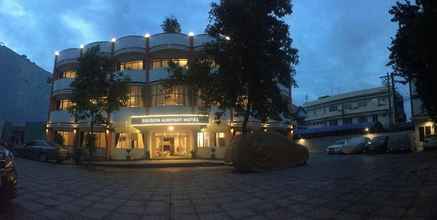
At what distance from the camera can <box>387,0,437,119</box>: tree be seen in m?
11.4

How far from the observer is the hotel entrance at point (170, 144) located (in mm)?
28141

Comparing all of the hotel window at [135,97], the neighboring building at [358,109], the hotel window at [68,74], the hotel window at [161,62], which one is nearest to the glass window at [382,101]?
the neighboring building at [358,109]

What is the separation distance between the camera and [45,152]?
76.0 ft

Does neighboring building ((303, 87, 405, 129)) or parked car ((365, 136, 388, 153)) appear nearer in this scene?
parked car ((365, 136, 388, 153))

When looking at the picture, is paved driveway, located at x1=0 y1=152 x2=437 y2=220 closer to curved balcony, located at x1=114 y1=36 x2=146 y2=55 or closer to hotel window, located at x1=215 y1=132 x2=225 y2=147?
hotel window, located at x1=215 y1=132 x2=225 y2=147

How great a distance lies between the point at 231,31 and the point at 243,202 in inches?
505

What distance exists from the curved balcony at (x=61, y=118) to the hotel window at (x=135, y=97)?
624cm

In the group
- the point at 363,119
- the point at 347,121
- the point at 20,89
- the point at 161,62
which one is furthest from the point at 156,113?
the point at 347,121

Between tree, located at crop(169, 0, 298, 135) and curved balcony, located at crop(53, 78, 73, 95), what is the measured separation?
15825 millimetres

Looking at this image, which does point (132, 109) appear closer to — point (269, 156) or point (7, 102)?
point (269, 156)

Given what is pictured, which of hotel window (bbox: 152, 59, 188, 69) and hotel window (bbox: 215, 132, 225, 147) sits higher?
hotel window (bbox: 152, 59, 188, 69)

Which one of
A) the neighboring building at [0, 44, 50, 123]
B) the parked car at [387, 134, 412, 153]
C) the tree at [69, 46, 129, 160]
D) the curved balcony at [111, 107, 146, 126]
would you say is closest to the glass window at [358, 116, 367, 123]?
the parked car at [387, 134, 412, 153]

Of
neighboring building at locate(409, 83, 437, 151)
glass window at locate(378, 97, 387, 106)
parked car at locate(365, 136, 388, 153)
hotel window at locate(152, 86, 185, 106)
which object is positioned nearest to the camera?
hotel window at locate(152, 86, 185, 106)

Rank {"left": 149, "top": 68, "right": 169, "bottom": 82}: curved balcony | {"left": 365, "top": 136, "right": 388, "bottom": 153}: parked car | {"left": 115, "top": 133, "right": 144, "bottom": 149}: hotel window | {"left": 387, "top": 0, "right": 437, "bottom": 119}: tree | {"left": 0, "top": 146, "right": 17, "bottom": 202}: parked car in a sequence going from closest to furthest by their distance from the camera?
{"left": 0, "top": 146, "right": 17, "bottom": 202}: parked car
{"left": 387, "top": 0, "right": 437, "bottom": 119}: tree
{"left": 149, "top": 68, "right": 169, "bottom": 82}: curved balcony
{"left": 115, "top": 133, "right": 144, "bottom": 149}: hotel window
{"left": 365, "top": 136, "right": 388, "bottom": 153}: parked car
